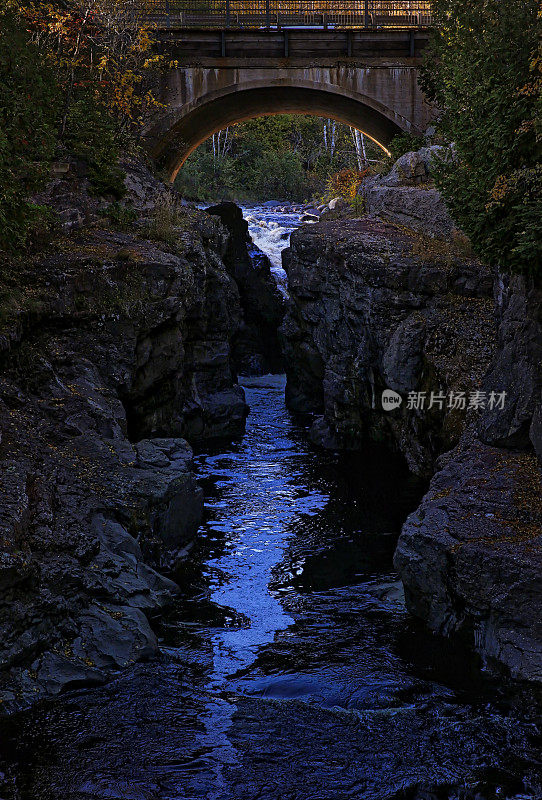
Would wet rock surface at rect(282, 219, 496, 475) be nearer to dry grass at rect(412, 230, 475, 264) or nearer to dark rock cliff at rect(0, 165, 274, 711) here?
dry grass at rect(412, 230, 475, 264)

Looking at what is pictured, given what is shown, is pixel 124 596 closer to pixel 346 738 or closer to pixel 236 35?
pixel 346 738

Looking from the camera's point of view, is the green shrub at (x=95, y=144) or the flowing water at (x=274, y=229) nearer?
the green shrub at (x=95, y=144)

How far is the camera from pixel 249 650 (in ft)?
34.8

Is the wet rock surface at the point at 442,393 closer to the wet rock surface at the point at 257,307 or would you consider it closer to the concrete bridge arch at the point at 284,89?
the wet rock surface at the point at 257,307

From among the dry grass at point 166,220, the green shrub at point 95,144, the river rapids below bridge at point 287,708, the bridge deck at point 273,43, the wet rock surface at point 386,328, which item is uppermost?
the bridge deck at point 273,43

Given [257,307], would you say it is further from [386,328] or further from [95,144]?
[386,328]

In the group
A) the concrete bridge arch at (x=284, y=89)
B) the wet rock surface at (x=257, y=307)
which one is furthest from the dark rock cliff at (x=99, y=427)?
the wet rock surface at (x=257, y=307)

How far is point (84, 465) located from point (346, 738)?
5831 millimetres

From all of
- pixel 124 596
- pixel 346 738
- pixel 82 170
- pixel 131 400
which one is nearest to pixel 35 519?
pixel 124 596

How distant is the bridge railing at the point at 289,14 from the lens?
92.8 feet
